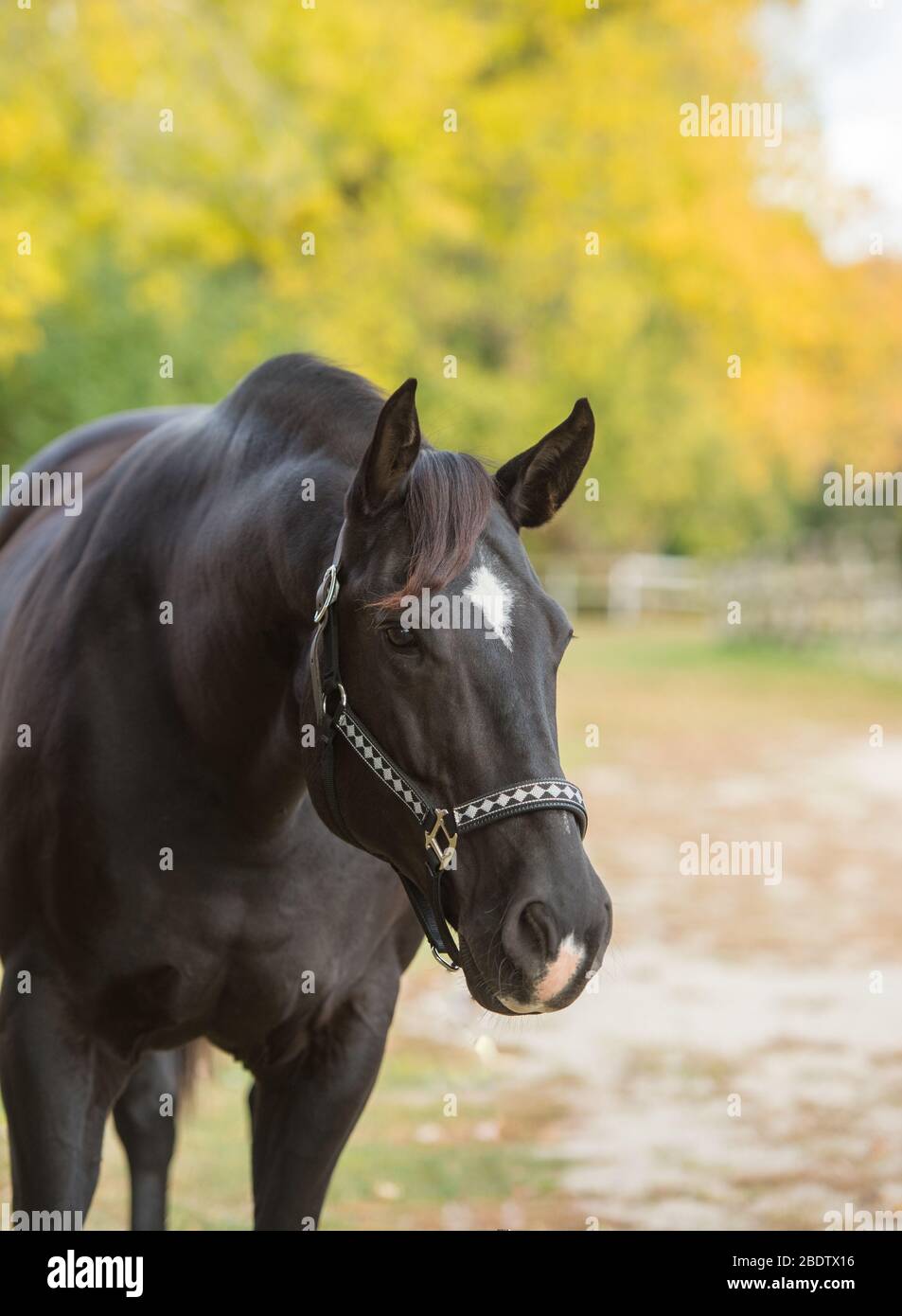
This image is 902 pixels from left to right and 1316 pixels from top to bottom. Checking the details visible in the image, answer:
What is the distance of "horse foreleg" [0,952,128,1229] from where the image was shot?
263 cm

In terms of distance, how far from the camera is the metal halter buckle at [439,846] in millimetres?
2182

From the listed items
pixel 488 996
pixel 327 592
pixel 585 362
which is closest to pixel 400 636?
pixel 327 592

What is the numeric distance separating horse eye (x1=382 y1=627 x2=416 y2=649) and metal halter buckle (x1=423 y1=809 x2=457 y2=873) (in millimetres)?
256

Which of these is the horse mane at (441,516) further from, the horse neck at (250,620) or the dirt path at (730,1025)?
the dirt path at (730,1025)

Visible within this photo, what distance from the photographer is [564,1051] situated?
6066 mm

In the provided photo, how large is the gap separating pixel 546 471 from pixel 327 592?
0.44 m

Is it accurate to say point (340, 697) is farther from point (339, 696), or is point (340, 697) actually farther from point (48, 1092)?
point (48, 1092)

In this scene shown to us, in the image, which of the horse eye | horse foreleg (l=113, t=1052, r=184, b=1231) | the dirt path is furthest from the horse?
horse foreleg (l=113, t=1052, r=184, b=1231)

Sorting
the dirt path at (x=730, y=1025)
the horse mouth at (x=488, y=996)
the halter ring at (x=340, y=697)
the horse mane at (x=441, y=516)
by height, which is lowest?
the dirt path at (x=730, y=1025)

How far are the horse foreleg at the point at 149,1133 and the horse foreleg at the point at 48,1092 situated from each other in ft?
3.72

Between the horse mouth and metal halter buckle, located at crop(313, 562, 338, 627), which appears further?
metal halter buckle, located at crop(313, 562, 338, 627)

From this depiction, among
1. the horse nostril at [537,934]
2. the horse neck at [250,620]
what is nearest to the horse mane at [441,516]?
the horse neck at [250,620]

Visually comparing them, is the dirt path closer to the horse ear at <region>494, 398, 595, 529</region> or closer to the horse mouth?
the horse mouth
